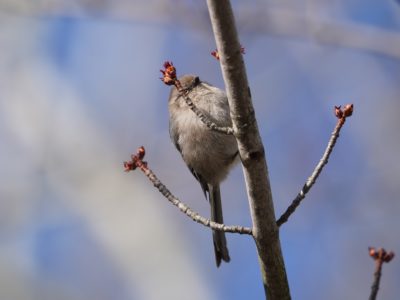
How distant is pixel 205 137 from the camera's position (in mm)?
4434

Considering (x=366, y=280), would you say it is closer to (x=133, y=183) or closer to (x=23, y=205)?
(x=133, y=183)

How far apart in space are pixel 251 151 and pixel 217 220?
211 cm

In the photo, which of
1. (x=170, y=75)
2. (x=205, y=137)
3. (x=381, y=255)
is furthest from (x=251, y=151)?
(x=205, y=137)

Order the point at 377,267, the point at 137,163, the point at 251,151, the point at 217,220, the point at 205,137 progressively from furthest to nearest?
the point at 217,220, the point at 205,137, the point at 137,163, the point at 251,151, the point at 377,267

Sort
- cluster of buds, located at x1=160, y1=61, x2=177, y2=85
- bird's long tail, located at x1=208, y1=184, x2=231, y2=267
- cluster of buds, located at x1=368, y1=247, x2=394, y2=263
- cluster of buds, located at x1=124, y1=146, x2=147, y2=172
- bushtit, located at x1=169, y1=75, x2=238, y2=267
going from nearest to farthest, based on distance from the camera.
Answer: cluster of buds, located at x1=368, y1=247, x2=394, y2=263 → cluster of buds, located at x1=160, y1=61, x2=177, y2=85 → cluster of buds, located at x1=124, y1=146, x2=147, y2=172 → bird's long tail, located at x1=208, y1=184, x2=231, y2=267 → bushtit, located at x1=169, y1=75, x2=238, y2=267

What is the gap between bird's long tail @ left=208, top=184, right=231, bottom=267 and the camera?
4.11 metres

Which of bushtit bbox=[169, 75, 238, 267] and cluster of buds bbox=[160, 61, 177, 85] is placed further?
bushtit bbox=[169, 75, 238, 267]

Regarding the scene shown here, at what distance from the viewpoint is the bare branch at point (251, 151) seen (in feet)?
7.82

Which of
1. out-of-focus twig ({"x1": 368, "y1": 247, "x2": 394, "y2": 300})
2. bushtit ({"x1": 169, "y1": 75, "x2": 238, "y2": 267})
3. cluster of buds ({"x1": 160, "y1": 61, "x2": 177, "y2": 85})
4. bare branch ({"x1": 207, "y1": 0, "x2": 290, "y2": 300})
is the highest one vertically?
bushtit ({"x1": 169, "y1": 75, "x2": 238, "y2": 267})

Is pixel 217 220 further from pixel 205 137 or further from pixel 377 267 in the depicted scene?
pixel 377 267

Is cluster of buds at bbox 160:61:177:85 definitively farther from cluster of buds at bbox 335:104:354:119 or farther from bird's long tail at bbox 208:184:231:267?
A: bird's long tail at bbox 208:184:231:267

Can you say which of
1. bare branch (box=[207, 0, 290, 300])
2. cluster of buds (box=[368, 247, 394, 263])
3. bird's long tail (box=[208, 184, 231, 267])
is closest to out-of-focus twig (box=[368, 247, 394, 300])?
cluster of buds (box=[368, 247, 394, 263])

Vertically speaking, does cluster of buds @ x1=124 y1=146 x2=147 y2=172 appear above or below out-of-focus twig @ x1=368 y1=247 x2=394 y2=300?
above

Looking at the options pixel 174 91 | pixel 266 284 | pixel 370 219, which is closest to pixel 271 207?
pixel 266 284
